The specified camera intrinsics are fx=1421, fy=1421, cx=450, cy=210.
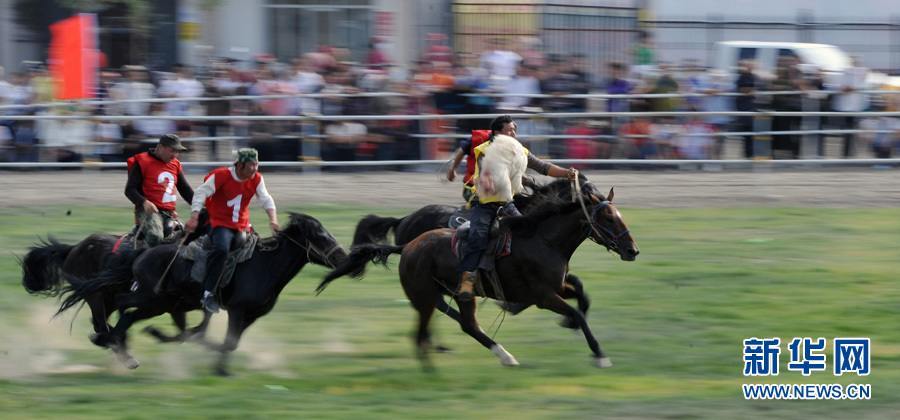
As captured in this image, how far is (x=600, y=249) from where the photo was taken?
1639 centimetres

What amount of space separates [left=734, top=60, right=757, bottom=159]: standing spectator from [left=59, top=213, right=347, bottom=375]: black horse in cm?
1064

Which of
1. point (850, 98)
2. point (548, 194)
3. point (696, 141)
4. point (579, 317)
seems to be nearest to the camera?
point (579, 317)

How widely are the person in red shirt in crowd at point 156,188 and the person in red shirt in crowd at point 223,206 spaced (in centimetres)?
70

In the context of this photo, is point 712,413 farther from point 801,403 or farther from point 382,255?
point 382,255

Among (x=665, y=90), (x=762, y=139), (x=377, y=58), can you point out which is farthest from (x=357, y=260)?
(x=377, y=58)

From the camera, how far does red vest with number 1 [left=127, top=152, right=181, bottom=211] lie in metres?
11.7

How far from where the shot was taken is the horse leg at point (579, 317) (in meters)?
10.6

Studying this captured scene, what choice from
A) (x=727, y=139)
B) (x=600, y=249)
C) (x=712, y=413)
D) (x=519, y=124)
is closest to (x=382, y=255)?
(x=712, y=413)

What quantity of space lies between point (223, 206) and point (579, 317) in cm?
286

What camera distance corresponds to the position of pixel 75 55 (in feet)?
63.1

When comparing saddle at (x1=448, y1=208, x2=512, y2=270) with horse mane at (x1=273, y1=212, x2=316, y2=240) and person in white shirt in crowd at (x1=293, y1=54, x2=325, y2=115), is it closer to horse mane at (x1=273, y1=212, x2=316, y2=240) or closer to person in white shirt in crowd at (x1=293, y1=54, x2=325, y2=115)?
horse mane at (x1=273, y1=212, x2=316, y2=240)

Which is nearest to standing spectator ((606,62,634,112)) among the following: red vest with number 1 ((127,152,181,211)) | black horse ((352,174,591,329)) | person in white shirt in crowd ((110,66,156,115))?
person in white shirt in crowd ((110,66,156,115))

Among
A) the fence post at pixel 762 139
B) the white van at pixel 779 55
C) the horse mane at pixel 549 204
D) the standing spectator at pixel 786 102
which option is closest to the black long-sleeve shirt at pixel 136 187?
the horse mane at pixel 549 204

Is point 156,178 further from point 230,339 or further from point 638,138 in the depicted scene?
point 638,138
